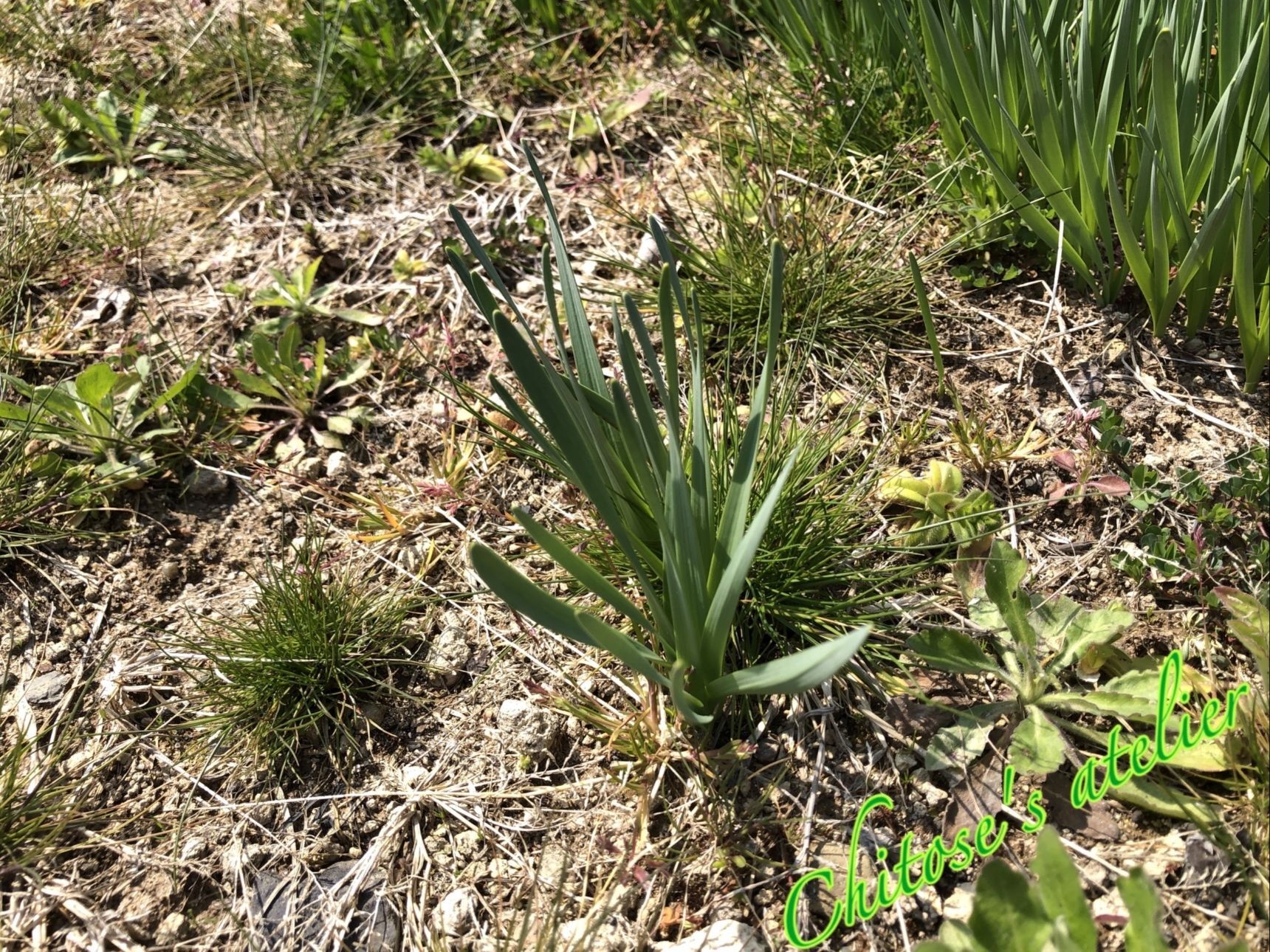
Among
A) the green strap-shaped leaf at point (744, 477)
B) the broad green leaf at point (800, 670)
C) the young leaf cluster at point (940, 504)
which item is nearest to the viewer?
the broad green leaf at point (800, 670)

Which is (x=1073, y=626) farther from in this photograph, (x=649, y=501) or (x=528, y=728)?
(x=528, y=728)

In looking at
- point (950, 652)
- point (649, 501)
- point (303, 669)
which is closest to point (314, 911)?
point (303, 669)

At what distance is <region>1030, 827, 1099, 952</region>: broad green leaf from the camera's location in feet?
3.88

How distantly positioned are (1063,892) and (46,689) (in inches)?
66.7

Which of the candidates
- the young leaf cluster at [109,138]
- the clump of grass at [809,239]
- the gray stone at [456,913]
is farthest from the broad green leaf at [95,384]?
the gray stone at [456,913]

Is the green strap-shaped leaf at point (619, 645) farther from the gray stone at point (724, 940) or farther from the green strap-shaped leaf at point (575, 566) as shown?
the gray stone at point (724, 940)

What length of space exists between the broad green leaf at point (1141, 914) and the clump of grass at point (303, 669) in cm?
112

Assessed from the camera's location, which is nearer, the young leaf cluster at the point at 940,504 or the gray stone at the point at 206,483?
the young leaf cluster at the point at 940,504

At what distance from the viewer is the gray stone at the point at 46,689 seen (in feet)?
5.75

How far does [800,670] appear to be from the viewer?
3.58 feet

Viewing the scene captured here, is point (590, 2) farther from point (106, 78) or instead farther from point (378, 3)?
point (106, 78)

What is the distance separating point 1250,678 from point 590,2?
Answer: 91.9 inches

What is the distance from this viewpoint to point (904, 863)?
1.36 meters

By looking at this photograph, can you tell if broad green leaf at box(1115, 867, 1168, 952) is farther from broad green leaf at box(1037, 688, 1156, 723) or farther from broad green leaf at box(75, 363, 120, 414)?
broad green leaf at box(75, 363, 120, 414)
